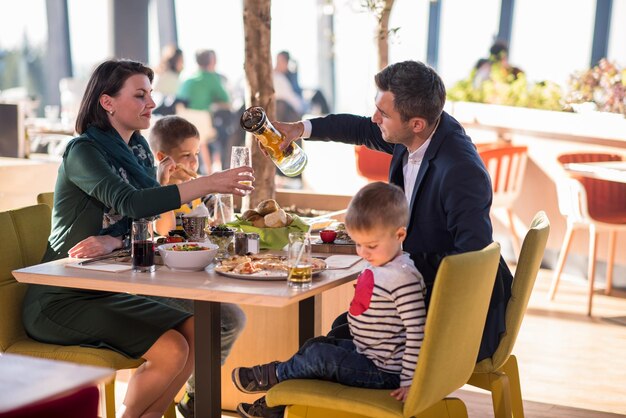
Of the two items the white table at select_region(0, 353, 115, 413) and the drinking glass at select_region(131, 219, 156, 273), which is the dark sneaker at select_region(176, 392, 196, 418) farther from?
the white table at select_region(0, 353, 115, 413)

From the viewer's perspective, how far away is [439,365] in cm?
220

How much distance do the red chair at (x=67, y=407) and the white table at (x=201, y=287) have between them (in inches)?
32.0

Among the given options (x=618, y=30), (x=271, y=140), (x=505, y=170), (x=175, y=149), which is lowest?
(x=505, y=170)

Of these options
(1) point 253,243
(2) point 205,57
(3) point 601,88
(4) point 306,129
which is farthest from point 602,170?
(2) point 205,57

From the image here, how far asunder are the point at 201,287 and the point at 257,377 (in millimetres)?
322

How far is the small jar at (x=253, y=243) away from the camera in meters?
2.76

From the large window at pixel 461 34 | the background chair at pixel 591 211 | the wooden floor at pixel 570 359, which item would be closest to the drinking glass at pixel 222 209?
the wooden floor at pixel 570 359

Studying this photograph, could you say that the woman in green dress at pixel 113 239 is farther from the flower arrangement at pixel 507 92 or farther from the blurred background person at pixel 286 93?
the blurred background person at pixel 286 93

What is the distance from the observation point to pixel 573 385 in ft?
13.0

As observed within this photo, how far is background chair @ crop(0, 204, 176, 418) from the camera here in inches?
Result: 105

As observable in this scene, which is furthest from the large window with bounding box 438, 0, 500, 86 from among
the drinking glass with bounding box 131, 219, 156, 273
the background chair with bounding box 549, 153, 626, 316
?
A: the drinking glass with bounding box 131, 219, 156, 273

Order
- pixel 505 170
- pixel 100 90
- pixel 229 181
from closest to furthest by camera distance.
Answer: pixel 229 181 → pixel 100 90 → pixel 505 170

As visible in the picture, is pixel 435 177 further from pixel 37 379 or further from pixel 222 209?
pixel 37 379

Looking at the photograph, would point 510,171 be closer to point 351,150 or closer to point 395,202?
point 351,150
